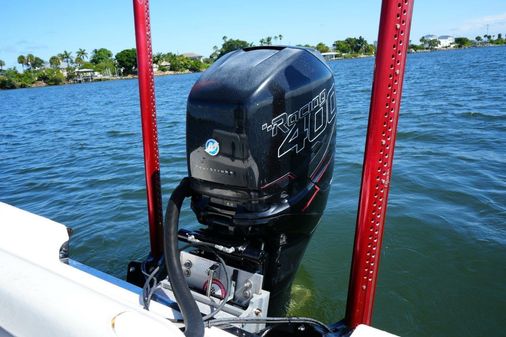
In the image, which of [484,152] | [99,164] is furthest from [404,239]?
[99,164]

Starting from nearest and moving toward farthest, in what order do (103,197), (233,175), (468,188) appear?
(233,175) → (468,188) → (103,197)

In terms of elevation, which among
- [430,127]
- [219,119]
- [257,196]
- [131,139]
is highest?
[219,119]

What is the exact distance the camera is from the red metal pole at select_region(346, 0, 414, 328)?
1.25 m

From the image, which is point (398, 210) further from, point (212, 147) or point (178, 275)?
point (178, 275)

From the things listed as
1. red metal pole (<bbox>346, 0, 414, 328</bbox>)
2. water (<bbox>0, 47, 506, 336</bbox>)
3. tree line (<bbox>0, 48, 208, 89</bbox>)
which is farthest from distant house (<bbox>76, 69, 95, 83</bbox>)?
red metal pole (<bbox>346, 0, 414, 328</bbox>)

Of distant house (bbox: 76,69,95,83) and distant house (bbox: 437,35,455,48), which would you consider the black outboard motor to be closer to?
distant house (bbox: 76,69,95,83)

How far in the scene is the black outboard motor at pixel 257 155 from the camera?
177cm

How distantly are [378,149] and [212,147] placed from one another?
758mm

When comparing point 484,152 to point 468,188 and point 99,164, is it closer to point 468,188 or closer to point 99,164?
point 468,188

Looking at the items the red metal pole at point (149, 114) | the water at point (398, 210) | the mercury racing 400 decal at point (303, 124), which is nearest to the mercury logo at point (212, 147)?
the mercury racing 400 decal at point (303, 124)

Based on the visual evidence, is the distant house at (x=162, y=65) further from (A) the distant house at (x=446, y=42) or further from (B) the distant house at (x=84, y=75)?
(A) the distant house at (x=446, y=42)

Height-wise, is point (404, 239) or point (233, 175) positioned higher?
point (233, 175)

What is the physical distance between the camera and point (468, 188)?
15.4ft

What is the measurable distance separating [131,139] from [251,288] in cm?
885
